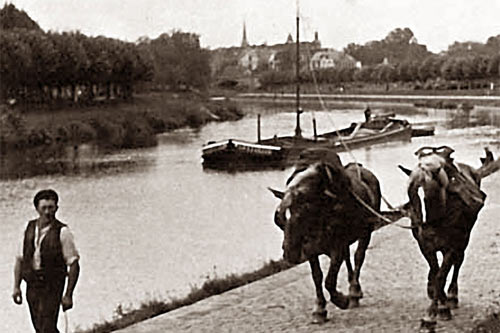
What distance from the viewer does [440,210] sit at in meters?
7.68

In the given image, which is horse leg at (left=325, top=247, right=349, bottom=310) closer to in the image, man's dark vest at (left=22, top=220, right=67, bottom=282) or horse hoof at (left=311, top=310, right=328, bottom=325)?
horse hoof at (left=311, top=310, right=328, bottom=325)

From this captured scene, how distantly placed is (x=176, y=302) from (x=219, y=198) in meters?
13.5

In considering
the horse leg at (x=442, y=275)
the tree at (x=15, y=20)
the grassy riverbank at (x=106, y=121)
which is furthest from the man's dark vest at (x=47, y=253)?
the tree at (x=15, y=20)

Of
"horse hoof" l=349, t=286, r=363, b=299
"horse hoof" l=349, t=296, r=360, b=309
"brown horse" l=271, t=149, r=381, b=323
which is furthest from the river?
"brown horse" l=271, t=149, r=381, b=323

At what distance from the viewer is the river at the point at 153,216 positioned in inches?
534

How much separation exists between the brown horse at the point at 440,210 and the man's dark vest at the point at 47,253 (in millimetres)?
3014

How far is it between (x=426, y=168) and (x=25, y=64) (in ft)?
123

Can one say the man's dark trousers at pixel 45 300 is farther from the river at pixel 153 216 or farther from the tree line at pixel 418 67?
the tree line at pixel 418 67

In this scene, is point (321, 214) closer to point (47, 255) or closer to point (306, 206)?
point (306, 206)

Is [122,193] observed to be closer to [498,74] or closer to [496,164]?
[496,164]

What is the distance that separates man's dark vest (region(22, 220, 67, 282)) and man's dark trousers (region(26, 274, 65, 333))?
3.2 inches

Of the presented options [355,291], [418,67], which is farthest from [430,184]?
[418,67]

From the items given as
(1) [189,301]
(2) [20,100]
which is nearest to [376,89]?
(2) [20,100]

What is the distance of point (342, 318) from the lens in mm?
8430
